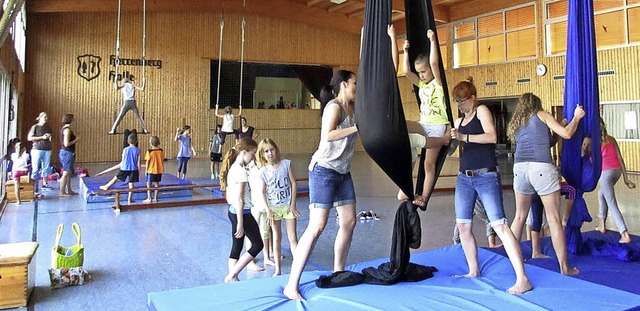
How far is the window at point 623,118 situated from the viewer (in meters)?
11.5

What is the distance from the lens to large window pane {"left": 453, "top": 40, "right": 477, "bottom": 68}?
15.3 metres

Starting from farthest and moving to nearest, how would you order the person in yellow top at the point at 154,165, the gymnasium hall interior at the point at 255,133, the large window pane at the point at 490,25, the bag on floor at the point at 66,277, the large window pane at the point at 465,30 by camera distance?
the large window pane at the point at 465,30, the large window pane at the point at 490,25, the person in yellow top at the point at 154,165, the bag on floor at the point at 66,277, the gymnasium hall interior at the point at 255,133

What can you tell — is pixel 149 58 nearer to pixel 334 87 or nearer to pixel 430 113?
pixel 334 87

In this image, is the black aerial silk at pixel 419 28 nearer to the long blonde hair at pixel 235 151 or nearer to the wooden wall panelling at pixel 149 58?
Answer: the long blonde hair at pixel 235 151

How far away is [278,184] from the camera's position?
133 inches

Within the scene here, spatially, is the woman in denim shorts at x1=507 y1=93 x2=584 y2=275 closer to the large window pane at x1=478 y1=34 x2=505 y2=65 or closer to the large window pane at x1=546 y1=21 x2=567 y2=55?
the large window pane at x1=546 y1=21 x2=567 y2=55

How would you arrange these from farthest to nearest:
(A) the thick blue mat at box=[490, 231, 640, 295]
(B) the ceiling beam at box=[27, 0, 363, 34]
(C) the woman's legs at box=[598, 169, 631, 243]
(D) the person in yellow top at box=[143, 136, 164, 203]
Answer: (B) the ceiling beam at box=[27, 0, 363, 34], (D) the person in yellow top at box=[143, 136, 164, 203], (C) the woman's legs at box=[598, 169, 631, 243], (A) the thick blue mat at box=[490, 231, 640, 295]

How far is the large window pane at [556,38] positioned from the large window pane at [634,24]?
1563 millimetres

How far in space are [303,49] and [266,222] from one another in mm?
14172

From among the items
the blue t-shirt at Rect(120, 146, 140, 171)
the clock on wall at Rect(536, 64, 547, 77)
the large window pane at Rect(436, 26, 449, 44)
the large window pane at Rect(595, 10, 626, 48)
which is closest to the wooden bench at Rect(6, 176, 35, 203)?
the blue t-shirt at Rect(120, 146, 140, 171)

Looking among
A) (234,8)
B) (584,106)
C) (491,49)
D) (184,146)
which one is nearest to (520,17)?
(491,49)

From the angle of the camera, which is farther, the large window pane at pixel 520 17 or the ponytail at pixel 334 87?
the large window pane at pixel 520 17

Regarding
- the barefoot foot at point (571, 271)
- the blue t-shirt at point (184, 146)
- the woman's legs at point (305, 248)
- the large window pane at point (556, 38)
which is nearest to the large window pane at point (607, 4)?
the large window pane at point (556, 38)

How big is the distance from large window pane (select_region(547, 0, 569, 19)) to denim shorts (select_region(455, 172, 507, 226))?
11.8 meters
